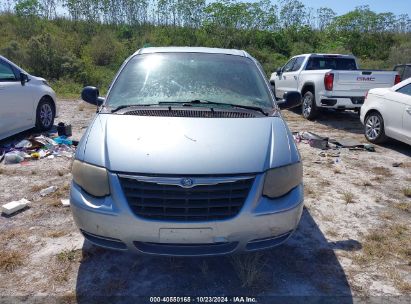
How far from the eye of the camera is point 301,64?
11344 mm

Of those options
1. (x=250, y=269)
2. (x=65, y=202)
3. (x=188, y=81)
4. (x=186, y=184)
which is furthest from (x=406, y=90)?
(x=65, y=202)

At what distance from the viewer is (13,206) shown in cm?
425

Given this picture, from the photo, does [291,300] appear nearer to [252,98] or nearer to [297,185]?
[297,185]

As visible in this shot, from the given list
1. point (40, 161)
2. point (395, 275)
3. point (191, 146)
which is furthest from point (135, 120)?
point (40, 161)

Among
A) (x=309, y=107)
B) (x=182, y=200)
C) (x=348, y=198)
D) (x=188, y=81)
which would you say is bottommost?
(x=348, y=198)

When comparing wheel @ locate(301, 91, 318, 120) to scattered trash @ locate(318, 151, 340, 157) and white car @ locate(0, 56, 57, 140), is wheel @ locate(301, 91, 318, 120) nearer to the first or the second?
scattered trash @ locate(318, 151, 340, 157)

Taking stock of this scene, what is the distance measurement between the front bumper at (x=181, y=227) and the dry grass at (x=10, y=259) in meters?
0.90

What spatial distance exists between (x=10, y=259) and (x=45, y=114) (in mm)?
5168

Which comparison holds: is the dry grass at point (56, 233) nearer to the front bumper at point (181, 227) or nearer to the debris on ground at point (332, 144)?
the front bumper at point (181, 227)

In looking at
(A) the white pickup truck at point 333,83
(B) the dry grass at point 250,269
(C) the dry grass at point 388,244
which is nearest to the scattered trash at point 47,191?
(B) the dry grass at point 250,269

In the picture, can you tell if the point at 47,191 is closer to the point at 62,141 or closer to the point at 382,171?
the point at 62,141

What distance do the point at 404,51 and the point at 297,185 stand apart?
83.7 ft

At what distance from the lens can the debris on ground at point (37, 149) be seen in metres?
6.09

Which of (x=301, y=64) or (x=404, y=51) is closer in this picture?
(x=301, y=64)
